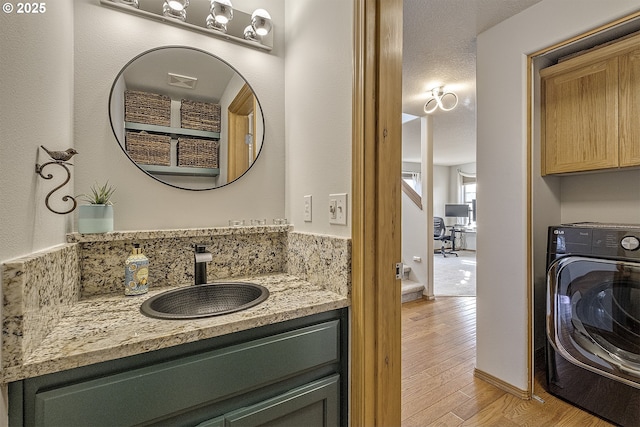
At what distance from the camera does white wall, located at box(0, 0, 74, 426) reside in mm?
628

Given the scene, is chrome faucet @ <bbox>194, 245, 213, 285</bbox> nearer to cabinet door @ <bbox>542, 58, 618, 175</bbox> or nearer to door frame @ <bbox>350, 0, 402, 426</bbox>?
door frame @ <bbox>350, 0, 402, 426</bbox>

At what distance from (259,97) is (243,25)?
14.3 inches

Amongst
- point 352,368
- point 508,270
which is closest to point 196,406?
point 352,368

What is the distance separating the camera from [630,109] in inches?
59.6

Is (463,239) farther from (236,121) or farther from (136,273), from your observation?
(136,273)

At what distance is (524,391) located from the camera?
5.72 ft

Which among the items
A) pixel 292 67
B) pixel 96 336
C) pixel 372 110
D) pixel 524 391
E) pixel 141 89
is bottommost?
pixel 524 391

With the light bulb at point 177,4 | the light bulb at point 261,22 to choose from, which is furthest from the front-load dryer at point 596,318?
the light bulb at point 177,4

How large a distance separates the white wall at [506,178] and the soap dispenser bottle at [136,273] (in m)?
2.03

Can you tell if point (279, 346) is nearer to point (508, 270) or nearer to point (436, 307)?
point (508, 270)

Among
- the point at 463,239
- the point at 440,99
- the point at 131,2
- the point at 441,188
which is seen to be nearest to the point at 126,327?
the point at 131,2

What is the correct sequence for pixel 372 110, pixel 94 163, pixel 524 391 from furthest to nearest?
pixel 524 391 → pixel 94 163 → pixel 372 110

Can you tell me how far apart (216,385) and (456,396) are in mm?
1652

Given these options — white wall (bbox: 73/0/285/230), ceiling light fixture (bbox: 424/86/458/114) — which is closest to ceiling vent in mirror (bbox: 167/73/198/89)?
white wall (bbox: 73/0/285/230)
